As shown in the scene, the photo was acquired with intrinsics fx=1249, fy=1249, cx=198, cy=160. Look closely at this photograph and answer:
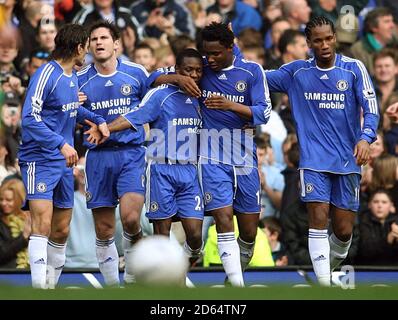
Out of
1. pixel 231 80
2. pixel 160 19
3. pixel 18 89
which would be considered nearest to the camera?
pixel 231 80

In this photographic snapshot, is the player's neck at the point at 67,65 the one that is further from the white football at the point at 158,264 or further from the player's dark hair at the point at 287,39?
the player's dark hair at the point at 287,39

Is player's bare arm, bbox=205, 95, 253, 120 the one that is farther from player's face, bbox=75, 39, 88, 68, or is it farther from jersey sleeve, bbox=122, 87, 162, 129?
player's face, bbox=75, 39, 88, 68

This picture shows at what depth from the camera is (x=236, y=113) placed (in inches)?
472

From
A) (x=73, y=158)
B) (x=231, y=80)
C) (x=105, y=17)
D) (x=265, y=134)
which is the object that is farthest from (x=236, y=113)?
(x=105, y=17)

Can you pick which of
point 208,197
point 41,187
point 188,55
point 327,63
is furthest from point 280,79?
point 41,187

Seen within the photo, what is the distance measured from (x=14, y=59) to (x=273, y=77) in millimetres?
4596

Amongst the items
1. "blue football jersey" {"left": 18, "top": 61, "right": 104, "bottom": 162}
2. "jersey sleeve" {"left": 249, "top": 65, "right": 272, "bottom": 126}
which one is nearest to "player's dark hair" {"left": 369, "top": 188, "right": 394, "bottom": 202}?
"jersey sleeve" {"left": 249, "top": 65, "right": 272, "bottom": 126}

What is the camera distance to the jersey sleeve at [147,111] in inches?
472

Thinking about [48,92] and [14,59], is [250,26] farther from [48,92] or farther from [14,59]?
[48,92]

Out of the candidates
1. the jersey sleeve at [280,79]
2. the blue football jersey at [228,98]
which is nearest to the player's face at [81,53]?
the blue football jersey at [228,98]

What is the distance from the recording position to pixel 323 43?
12.0 metres

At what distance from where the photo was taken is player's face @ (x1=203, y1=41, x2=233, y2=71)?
1203cm

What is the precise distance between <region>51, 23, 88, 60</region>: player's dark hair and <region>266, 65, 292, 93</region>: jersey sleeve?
1961 millimetres
